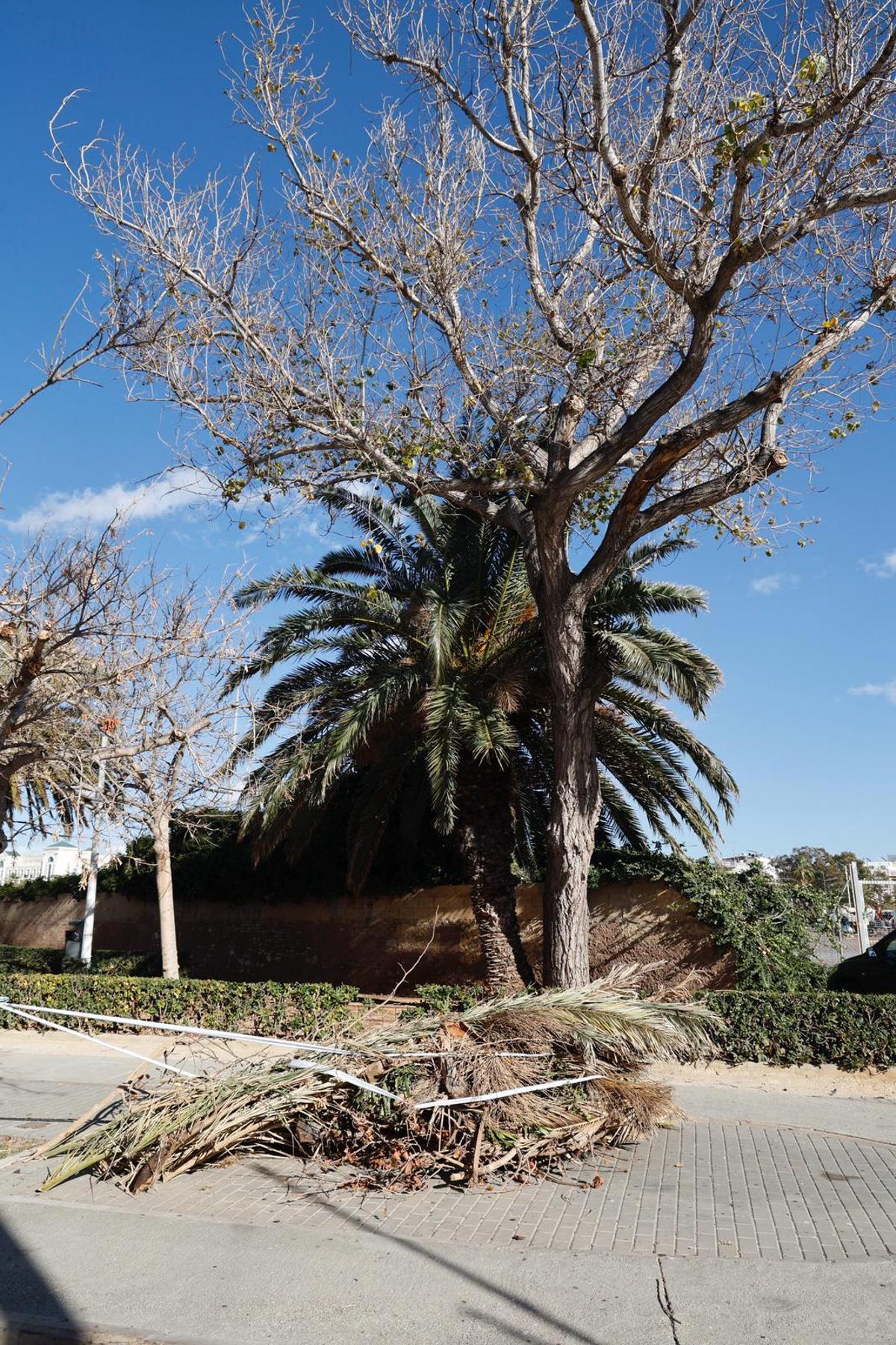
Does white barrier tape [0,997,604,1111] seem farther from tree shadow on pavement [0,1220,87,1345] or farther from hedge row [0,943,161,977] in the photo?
hedge row [0,943,161,977]

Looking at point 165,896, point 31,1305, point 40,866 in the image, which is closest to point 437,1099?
point 31,1305

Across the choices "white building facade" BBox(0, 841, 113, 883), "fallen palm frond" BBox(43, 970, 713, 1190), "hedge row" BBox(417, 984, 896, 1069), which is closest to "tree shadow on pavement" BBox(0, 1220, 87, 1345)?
"fallen palm frond" BBox(43, 970, 713, 1190)

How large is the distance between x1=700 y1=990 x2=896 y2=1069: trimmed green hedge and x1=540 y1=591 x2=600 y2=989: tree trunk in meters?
1.61

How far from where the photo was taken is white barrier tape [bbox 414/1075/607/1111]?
6262 millimetres

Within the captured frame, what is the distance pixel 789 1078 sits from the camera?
33.9 ft

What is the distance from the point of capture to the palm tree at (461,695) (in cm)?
1303

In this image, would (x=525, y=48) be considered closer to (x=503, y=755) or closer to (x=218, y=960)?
(x=503, y=755)

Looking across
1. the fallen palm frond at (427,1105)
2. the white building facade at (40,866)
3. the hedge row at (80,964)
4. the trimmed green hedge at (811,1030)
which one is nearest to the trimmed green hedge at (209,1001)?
the hedge row at (80,964)

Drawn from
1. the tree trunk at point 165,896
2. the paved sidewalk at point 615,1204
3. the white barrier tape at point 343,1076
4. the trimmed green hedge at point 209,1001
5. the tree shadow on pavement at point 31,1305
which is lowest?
the paved sidewalk at point 615,1204

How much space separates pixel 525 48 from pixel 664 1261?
10154 millimetres

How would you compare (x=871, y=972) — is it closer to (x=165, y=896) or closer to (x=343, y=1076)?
(x=343, y=1076)

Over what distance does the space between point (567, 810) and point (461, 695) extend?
2.28 meters

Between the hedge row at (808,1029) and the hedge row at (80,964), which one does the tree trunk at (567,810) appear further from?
the hedge row at (80,964)

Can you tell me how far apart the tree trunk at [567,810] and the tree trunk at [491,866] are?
215 cm
